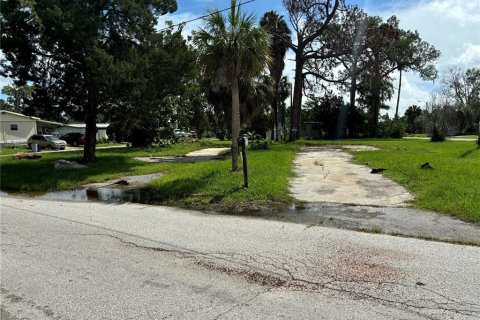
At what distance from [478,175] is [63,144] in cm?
3450

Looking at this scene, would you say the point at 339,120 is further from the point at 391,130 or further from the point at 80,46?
the point at 80,46

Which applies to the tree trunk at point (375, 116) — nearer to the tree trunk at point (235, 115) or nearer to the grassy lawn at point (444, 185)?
the grassy lawn at point (444, 185)

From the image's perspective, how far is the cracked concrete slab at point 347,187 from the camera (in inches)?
389

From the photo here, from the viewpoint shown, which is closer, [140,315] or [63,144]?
[140,315]

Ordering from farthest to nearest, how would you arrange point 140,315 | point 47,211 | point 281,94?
1. point 281,94
2. point 47,211
3. point 140,315

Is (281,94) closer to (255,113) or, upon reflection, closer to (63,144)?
(255,113)

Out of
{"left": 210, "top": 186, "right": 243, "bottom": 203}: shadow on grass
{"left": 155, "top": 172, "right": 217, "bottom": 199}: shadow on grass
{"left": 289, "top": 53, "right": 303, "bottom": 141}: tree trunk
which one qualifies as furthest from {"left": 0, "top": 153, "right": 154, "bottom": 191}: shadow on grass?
{"left": 289, "top": 53, "right": 303, "bottom": 141}: tree trunk

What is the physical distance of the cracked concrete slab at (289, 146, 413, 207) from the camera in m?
9.88

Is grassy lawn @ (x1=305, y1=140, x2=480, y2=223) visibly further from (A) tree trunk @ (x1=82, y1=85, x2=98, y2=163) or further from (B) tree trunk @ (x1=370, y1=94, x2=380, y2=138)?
(B) tree trunk @ (x1=370, y1=94, x2=380, y2=138)

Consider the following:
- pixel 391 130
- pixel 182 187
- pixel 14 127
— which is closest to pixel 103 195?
pixel 182 187

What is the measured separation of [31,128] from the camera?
50156mm

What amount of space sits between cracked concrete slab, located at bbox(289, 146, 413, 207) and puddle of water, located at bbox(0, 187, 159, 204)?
4.01 metres

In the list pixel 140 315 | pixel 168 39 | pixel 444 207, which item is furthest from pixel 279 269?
pixel 168 39

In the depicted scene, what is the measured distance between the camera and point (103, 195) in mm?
12109
